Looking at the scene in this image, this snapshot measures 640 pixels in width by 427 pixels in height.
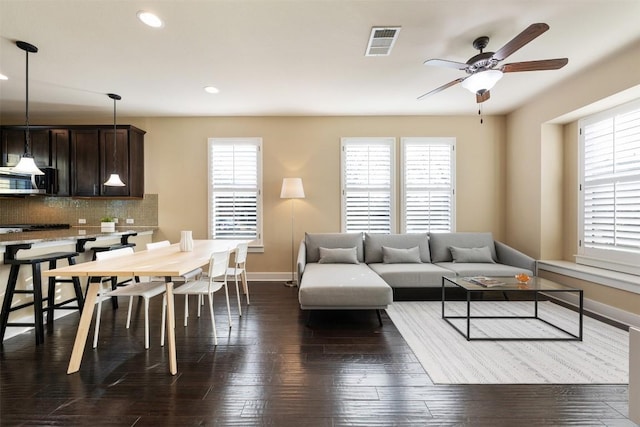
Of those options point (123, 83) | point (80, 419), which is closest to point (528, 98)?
point (123, 83)

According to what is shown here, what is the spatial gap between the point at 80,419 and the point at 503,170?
19.6 ft

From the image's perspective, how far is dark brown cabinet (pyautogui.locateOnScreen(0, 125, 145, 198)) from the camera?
457 centimetres

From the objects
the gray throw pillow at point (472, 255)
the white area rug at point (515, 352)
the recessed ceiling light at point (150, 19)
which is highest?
the recessed ceiling light at point (150, 19)

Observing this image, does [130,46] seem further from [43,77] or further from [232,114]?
[232,114]

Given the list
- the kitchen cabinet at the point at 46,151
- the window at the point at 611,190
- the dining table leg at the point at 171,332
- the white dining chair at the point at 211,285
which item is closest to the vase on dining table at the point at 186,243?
the white dining chair at the point at 211,285

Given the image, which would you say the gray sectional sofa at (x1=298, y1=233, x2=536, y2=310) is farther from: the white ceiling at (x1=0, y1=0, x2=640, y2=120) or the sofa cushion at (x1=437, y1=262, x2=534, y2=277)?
the white ceiling at (x1=0, y1=0, x2=640, y2=120)

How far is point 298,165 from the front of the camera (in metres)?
5.02

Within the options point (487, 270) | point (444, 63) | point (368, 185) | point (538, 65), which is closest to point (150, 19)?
point (444, 63)

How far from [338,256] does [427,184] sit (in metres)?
A: 2.06

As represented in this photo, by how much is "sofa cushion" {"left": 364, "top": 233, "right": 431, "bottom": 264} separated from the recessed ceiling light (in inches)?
144

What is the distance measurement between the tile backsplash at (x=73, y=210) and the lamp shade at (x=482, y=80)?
4.91 meters

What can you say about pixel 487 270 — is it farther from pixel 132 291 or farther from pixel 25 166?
pixel 25 166

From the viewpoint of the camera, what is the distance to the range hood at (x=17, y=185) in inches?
171

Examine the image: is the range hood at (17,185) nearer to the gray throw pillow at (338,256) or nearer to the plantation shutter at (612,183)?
the gray throw pillow at (338,256)
